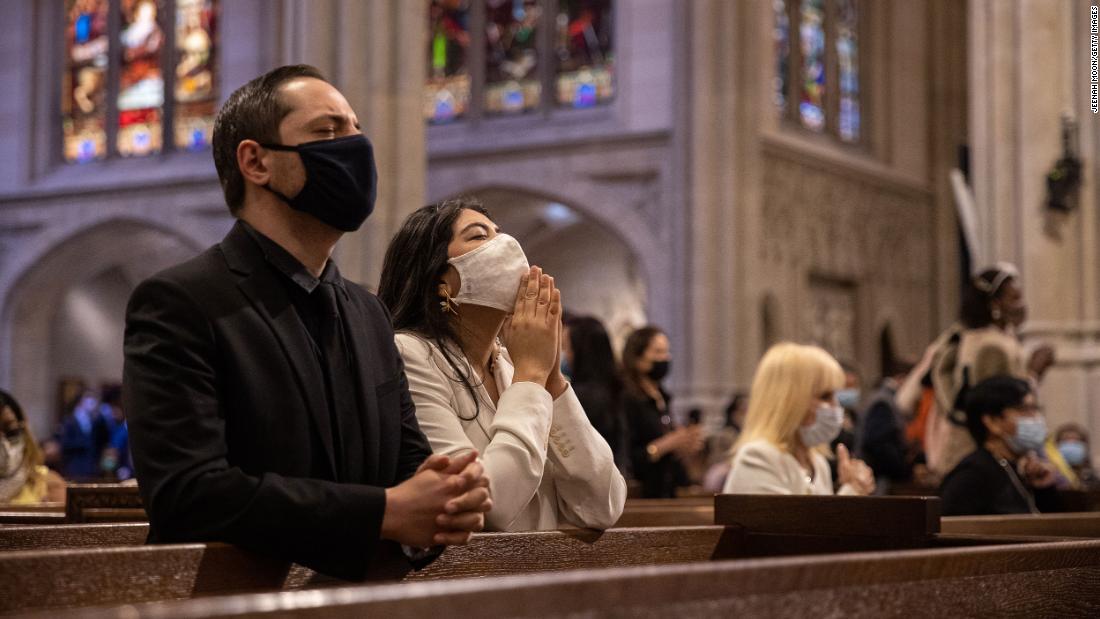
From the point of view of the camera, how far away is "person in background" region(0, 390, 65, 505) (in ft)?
18.6

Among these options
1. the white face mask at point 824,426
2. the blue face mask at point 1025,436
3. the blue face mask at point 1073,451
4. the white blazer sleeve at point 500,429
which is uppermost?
the white blazer sleeve at point 500,429

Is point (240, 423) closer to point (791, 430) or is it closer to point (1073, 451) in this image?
point (791, 430)

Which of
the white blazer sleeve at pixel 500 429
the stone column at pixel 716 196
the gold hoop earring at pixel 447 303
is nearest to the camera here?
the white blazer sleeve at pixel 500 429

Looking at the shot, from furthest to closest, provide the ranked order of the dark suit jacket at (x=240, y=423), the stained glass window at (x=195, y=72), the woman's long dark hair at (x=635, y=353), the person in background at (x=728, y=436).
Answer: the stained glass window at (x=195, y=72) < the person in background at (x=728, y=436) < the woman's long dark hair at (x=635, y=353) < the dark suit jacket at (x=240, y=423)

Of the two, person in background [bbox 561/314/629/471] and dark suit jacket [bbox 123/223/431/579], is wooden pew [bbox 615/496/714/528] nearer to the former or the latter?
person in background [bbox 561/314/629/471]

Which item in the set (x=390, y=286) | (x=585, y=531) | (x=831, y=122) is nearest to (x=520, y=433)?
(x=585, y=531)

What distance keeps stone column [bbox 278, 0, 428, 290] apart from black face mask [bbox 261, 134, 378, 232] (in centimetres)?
958

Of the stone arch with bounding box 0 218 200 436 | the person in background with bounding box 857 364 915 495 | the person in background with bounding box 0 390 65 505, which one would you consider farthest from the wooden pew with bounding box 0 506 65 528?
the stone arch with bounding box 0 218 200 436

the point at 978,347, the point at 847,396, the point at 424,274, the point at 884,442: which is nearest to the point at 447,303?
the point at 424,274

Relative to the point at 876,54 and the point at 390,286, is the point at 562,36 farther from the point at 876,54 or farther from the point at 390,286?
the point at 390,286

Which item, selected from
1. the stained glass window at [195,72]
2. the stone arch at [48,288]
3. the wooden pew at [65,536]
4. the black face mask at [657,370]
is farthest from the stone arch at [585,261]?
the wooden pew at [65,536]

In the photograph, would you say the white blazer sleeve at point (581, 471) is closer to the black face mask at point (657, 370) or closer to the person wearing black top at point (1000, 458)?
the person wearing black top at point (1000, 458)

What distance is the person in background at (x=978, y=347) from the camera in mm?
6219

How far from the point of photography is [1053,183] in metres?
9.95
